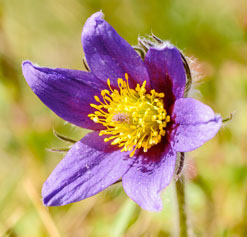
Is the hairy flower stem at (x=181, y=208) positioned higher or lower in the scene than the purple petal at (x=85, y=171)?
lower

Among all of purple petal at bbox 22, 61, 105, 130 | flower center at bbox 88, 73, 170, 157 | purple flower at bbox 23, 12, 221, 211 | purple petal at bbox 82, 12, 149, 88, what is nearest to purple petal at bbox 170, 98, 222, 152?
purple flower at bbox 23, 12, 221, 211

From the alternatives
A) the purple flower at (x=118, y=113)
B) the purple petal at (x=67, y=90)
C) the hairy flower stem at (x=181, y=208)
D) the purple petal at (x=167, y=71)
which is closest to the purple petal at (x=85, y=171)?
the purple flower at (x=118, y=113)

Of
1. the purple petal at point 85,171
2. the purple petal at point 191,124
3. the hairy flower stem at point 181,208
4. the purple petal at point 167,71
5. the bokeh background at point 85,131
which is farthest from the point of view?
the bokeh background at point 85,131

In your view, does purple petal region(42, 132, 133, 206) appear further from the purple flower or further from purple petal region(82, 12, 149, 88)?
purple petal region(82, 12, 149, 88)

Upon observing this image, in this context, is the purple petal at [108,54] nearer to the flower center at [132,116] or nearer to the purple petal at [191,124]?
the flower center at [132,116]

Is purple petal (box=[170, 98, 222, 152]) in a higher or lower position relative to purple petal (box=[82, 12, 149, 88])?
lower

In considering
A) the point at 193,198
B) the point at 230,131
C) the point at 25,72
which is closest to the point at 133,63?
the point at 25,72

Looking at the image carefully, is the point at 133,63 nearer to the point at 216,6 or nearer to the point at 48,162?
the point at 48,162
